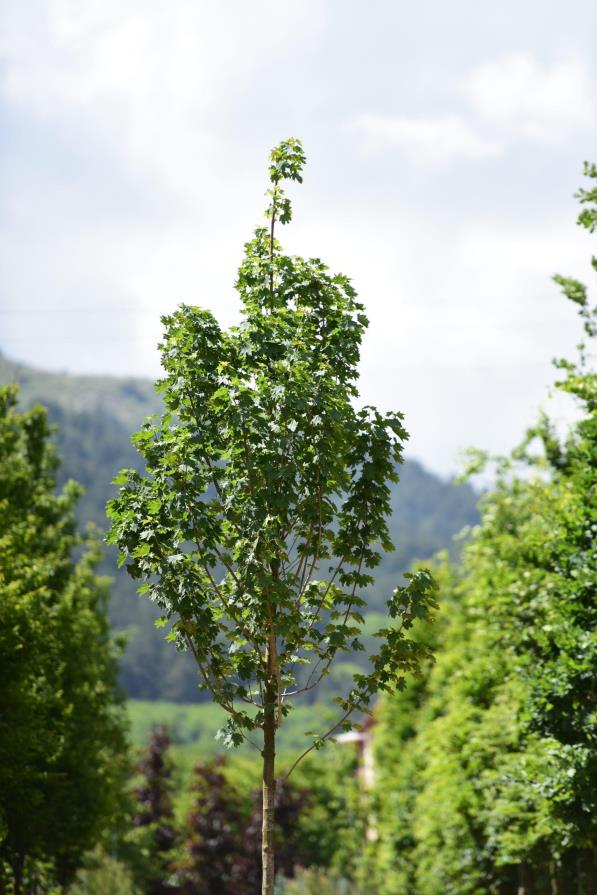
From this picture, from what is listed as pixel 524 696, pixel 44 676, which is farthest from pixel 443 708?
pixel 44 676

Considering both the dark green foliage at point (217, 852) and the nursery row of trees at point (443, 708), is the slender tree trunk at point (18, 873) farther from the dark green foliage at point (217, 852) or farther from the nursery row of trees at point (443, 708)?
the dark green foliage at point (217, 852)

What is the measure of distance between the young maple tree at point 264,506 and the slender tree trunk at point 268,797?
0.02 m

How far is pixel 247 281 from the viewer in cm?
1187

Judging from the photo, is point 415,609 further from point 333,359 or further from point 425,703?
point 425,703

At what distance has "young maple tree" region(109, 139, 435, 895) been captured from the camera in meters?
10.8

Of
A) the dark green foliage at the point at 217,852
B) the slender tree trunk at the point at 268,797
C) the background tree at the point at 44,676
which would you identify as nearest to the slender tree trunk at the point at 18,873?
the background tree at the point at 44,676

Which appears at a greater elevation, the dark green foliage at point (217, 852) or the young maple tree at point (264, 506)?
the young maple tree at point (264, 506)

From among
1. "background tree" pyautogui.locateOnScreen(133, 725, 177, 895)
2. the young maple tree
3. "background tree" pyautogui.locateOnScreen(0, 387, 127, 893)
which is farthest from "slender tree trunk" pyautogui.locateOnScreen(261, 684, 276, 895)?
"background tree" pyautogui.locateOnScreen(133, 725, 177, 895)

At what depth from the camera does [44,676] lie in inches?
853

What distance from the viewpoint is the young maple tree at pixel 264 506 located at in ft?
35.5

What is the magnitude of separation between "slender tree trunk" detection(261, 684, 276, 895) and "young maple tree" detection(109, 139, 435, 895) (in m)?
→ 0.02

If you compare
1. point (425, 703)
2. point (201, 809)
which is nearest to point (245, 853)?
point (201, 809)

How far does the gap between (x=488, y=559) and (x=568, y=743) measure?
1324cm

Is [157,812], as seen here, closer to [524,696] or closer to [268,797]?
[524,696]
